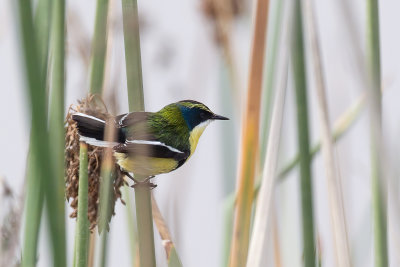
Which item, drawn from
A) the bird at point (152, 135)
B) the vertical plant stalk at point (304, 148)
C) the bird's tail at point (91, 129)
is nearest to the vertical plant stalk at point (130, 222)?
the bird at point (152, 135)

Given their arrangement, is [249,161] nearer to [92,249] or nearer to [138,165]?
[138,165]

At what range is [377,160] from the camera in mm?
1554

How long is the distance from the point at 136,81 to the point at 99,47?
8.1 inches

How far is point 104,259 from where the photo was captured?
180cm

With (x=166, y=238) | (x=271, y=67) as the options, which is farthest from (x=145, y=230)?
(x=271, y=67)

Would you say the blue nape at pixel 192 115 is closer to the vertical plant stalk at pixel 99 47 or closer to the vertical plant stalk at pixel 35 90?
the vertical plant stalk at pixel 99 47

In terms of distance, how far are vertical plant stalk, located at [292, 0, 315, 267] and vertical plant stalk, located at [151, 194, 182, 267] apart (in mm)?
417

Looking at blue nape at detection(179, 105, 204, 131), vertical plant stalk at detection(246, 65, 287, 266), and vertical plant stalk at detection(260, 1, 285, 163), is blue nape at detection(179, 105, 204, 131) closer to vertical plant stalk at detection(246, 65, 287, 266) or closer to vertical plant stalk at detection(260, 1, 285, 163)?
vertical plant stalk at detection(260, 1, 285, 163)

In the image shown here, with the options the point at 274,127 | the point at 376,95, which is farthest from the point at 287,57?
the point at 376,95

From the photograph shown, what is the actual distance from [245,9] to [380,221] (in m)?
0.89

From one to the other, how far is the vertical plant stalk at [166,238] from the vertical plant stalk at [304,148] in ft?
1.37

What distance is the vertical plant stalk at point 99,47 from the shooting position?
158cm

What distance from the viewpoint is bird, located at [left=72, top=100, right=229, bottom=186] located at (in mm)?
1776

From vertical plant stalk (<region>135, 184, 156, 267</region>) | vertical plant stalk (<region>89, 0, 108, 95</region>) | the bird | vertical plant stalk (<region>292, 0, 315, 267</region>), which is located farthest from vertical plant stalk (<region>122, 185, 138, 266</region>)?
Result: vertical plant stalk (<region>292, 0, 315, 267</region>)
